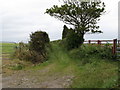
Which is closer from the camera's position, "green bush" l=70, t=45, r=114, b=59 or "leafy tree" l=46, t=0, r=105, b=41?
"green bush" l=70, t=45, r=114, b=59

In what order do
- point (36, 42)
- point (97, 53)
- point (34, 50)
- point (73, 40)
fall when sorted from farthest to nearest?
point (73, 40) < point (36, 42) < point (34, 50) < point (97, 53)

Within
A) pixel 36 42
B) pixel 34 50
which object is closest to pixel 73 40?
pixel 36 42

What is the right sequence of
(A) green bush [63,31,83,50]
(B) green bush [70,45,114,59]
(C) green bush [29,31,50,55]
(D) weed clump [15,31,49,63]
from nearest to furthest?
1. (B) green bush [70,45,114,59]
2. (D) weed clump [15,31,49,63]
3. (C) green bush [29,31,50,55]
4. (A) green bush [63,31,83,50]

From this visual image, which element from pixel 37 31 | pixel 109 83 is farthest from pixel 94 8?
pixel 109 83

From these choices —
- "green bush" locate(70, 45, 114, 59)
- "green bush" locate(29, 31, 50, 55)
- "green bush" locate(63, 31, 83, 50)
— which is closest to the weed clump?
"green bush" locate(29, 31, 50, 55)

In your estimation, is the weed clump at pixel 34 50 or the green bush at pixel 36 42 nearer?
the weed clump at pixel 34 50

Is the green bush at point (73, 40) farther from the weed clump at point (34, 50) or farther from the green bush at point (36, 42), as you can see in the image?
the green bush at point (36, 42)

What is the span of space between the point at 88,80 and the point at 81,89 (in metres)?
1.56

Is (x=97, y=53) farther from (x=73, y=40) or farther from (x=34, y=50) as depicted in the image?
(x=34, y=50)

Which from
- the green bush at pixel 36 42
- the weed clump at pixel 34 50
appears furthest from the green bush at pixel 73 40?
the green bush at pixel 36 42

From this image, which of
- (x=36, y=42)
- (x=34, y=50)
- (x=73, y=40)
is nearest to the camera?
(x=34, y=50)

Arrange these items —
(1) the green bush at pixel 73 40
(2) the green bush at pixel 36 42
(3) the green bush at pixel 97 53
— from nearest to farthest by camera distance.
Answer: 1. (3) the green bush at pixel 97 53
2. (2) the green bush at pixel 36 42
3. (1) the green bush at pixel 73 40

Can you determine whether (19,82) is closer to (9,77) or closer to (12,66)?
(9,77)

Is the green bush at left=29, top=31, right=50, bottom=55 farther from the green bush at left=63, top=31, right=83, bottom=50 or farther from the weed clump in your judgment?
the green bush at left=63, top=31, right=83, bottom=50
